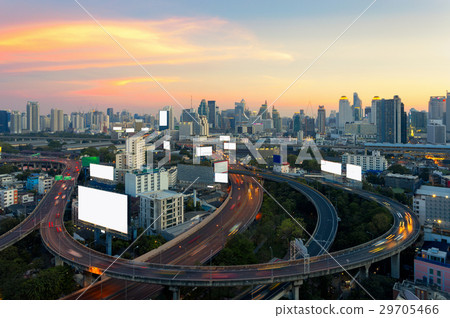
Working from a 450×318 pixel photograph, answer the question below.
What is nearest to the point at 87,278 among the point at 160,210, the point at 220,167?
the point at 160,210

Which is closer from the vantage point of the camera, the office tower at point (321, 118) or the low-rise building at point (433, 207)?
the low-rise building at point (433, 207)

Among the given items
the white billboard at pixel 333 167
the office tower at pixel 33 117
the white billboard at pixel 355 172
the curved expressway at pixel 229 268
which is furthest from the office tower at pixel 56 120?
the white billboard at pixel 355 172

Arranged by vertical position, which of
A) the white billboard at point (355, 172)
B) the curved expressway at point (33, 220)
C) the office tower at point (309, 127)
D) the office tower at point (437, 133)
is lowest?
the curved expressway at point (33, 220)

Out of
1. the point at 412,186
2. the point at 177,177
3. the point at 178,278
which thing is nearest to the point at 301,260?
the point at 178,278

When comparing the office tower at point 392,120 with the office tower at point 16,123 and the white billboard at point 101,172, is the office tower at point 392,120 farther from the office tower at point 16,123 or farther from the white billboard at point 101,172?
the office tower at point 16,123

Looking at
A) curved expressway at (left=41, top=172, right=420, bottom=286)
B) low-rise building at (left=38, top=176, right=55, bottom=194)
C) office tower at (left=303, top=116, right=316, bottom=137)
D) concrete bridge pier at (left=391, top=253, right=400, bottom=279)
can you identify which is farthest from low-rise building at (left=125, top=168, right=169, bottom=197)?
office tower at (left=303, top=116, right=316, bottom=137)

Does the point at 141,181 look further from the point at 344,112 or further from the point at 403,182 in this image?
the point at 344,112
